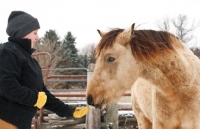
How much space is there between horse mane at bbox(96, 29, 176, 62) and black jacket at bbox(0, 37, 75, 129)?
80 cm

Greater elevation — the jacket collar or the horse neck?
the jacket collar

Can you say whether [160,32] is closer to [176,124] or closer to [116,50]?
[116,50]

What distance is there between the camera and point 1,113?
2.19 meters

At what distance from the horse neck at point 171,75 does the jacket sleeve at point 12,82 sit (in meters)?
1.32

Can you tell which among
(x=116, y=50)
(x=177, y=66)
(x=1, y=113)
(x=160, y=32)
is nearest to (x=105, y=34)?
(x=116, y=50)

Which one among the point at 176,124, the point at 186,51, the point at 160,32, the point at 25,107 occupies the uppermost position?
the point at 160,32

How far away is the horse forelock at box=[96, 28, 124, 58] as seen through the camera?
2.81 metres

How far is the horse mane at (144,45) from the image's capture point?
2.83 m

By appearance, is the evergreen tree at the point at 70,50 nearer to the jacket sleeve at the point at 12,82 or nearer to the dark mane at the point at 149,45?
the dark mane at the point at 149,45

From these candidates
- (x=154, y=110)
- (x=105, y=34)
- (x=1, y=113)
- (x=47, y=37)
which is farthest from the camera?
(x=47, y=37)

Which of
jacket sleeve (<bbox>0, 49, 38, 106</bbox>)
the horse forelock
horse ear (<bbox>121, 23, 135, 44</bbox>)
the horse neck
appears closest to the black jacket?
jacket sleeve (<bbox>0, 49, 38, 106</bbox>)

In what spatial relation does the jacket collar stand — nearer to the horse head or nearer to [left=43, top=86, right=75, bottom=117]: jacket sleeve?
[left=43, top=86, right=75, bottom=117]: jacket sleeve

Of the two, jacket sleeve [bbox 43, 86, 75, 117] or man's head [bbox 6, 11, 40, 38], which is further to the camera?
jacket sleeve [bbox 43, 86, 75, 117]

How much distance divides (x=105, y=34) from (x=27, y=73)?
40.1 inches
